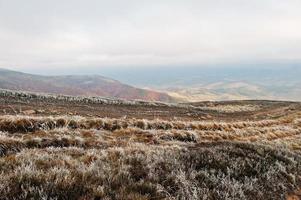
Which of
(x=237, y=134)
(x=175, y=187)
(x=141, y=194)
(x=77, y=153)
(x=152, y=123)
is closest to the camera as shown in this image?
(x=141, y=194)

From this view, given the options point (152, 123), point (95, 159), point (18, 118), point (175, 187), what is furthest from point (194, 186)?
point (152, 123)

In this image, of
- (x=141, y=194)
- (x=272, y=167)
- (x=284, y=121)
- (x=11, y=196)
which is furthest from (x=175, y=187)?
(x=284, y=121)

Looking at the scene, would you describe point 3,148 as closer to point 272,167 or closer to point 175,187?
point 175,187

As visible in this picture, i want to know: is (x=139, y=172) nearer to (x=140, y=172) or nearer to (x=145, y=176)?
(x=140, y=172)

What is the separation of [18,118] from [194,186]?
39.6 ft

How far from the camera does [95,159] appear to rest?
10.7 m

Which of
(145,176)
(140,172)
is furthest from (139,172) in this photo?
(145,176)

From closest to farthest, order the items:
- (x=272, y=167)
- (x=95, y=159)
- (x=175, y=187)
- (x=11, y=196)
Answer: (x=11, y=196) < (x=175, y=187) < (x=95, y=159) < (x=272, y=167)

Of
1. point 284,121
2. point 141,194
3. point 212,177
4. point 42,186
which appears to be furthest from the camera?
point 284,121

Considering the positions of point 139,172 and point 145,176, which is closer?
point 145,176

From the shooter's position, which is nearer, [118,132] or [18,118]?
[18,118]

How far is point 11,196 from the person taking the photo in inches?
262

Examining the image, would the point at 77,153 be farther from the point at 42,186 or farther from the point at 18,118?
the point at 18,118

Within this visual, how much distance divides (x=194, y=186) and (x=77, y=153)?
4207 millimetres
